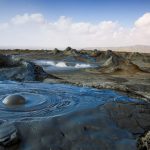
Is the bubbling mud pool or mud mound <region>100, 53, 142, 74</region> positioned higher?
the bubbling mud pool

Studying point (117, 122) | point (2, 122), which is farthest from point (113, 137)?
point (2, 122)

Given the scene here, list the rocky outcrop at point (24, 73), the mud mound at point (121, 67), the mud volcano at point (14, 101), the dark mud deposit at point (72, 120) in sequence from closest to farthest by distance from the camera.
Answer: the dark mud deposit at point (72, 120)
the mud volcano at point (14, 101)
the rocky outcrop at point (24, 73)
the mud mound at point (121, 67)


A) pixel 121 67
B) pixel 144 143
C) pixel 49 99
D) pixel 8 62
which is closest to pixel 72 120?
pixel 144 143

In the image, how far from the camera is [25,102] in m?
5.01

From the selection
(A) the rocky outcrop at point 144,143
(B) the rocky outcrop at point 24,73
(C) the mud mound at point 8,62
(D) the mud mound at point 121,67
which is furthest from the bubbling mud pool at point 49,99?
(D) the mud mound at point 121,67

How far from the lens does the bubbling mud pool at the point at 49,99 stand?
444 cm

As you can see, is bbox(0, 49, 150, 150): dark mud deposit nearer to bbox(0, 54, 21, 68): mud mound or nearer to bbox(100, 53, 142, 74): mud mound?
bbox(0, 54, 21, 68): mud mound

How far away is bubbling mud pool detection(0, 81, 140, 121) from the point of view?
4438mm

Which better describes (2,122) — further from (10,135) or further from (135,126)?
(135,126)

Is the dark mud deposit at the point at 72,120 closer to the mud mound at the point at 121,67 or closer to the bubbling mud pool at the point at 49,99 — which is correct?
the bubbling mud pool at the point at 49,99

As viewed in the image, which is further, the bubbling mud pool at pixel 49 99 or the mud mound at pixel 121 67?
the mud mound at pixel 121 67

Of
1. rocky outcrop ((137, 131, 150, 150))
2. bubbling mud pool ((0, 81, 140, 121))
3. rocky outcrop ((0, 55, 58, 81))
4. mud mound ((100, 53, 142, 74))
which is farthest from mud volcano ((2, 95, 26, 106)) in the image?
mud mound ((100, 53, 142, 74))

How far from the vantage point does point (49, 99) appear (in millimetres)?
5289

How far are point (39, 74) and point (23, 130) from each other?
5975mm
